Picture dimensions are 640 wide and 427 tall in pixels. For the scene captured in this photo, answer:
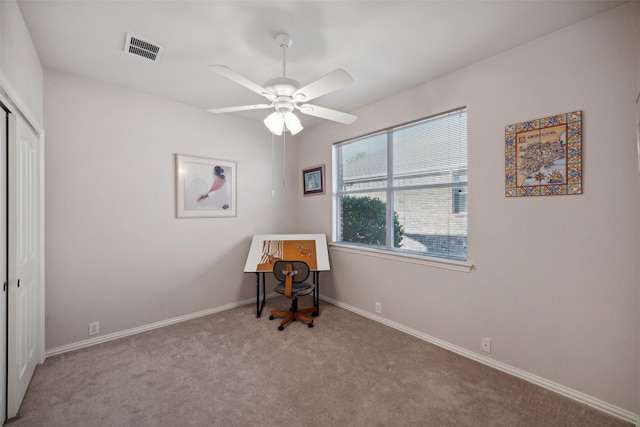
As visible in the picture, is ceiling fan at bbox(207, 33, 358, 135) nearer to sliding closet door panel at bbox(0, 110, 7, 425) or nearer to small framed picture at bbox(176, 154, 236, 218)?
sliding closet door panel at bbox(0, 110, 7, 425)

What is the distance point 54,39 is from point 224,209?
6.86 feet

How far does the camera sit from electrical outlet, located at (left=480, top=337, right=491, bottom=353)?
2.29 m

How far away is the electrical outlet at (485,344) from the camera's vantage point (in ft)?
7.52

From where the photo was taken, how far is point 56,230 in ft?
8.04

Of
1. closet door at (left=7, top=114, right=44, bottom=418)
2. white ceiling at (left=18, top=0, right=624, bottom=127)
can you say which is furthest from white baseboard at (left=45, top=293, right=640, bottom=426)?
white ceiling at (left=18, top=0, right=624, bottom=127)

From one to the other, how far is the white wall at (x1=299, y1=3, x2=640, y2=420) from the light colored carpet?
0.30m

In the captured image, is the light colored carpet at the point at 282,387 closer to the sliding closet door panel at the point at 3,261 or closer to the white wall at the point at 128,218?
the sliding closet door panel at the point at 3,261

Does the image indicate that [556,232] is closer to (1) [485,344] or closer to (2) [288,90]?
(1) [485,344]

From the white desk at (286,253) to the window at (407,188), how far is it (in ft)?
1.20

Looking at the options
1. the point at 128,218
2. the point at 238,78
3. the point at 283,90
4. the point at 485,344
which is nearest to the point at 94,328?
the point at 128,218

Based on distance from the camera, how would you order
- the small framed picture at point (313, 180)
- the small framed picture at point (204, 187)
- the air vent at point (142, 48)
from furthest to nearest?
the small framed picture at point (313, 180) < the small framed picture at point (204, 187) < the air vent at point (142, 48)

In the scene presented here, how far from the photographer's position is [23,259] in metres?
1.88

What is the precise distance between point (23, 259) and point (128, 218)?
3.24ft

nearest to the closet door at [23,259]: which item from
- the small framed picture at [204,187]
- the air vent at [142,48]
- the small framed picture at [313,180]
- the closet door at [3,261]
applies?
the closet door at [3,261]
